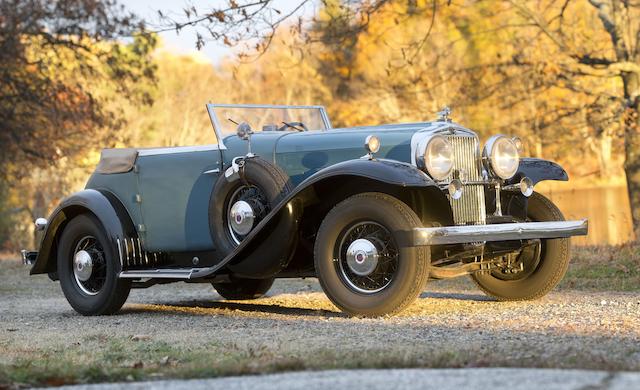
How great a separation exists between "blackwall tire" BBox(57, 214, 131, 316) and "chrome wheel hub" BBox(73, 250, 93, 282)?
0.16 feet

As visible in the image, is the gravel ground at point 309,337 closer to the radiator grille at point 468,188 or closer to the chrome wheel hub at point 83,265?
the chrome wheel hub at point 83,265

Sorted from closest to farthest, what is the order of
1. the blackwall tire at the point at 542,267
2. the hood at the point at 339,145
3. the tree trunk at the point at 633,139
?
the hood at the point at 339,145, the blackwall tire at the point at 542,267, the tree trunk at the point at 633,139

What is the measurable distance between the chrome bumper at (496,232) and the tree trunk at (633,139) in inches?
311

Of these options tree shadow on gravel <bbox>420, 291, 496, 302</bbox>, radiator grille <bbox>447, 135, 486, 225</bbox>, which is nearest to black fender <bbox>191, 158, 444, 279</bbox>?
radiator grille <bbox>447, 135, 486, 225</bbox>

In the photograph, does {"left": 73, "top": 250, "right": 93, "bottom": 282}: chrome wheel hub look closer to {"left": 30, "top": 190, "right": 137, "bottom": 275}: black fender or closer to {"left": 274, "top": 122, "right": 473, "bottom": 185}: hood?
{"left": 30, "top": 190, "right": 137, "bottom": 275}: black fender

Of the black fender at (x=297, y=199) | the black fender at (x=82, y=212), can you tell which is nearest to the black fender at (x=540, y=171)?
the black fender at (x=297, y=199)

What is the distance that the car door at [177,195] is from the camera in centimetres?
879

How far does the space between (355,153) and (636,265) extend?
4.48m

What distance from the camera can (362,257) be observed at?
7.50 m

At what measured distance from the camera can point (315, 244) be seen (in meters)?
7.72

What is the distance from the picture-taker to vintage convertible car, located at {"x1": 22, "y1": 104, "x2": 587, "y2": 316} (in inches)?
295

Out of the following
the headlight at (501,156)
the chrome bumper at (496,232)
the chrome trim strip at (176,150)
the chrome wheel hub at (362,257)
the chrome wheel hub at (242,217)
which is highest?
the chrome trim strip at (176,150)

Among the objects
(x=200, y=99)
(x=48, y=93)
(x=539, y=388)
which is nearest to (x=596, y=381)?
(x=539, y=388)

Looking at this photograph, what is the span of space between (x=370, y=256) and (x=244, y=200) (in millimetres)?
1367
